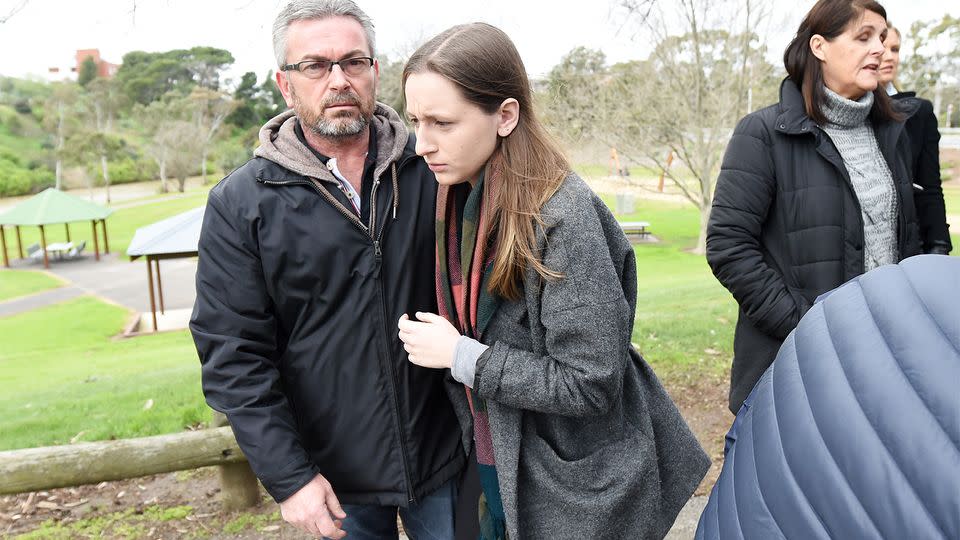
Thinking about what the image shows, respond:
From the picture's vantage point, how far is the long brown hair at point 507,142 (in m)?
1.46

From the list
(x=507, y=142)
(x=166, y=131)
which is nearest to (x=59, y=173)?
(x=166, y=131)

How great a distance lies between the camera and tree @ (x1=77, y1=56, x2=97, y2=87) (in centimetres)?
5603

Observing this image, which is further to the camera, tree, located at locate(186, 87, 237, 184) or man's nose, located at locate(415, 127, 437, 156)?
tree, located at locate(186, 87, 237, 184)

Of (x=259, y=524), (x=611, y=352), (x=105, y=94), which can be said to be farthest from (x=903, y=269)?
(x=105, y=94)

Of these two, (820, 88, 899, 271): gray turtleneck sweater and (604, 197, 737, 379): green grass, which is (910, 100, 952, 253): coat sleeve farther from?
(604, 197, 737, 379): green grass

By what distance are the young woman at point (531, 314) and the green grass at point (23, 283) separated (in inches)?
1123

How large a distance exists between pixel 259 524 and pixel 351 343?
1.80 metres

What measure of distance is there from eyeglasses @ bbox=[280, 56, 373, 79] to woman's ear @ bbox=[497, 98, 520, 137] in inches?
18.6

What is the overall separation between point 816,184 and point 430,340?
137 centimetres

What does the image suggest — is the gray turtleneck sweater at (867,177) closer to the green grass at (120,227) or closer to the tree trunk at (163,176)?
the green grass at (120,227)

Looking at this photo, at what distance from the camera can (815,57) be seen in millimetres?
2379

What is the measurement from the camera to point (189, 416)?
15.7 ft

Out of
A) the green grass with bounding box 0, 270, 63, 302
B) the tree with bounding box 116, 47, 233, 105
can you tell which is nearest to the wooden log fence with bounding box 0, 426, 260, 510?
the green grass with bounding box 0, 270, 63, 302

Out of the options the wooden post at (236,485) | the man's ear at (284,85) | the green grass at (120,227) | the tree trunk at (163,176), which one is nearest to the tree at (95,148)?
the tree trunk at (163,176)
